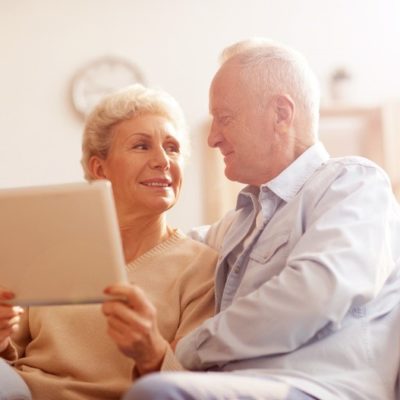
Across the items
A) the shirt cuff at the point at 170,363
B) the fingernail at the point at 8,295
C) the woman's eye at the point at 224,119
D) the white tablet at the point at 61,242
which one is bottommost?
the shirt cuff at the point at 170,363

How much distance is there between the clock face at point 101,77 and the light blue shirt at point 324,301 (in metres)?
2.49

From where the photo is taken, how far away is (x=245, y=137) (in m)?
1.70

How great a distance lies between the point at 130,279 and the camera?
1812 mm

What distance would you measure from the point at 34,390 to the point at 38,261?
434 mm

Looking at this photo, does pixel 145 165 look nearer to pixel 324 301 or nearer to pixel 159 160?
pixel 159 160

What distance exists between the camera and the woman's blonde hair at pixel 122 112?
196 cm

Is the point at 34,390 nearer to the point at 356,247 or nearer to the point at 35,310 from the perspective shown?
the point at 35,310

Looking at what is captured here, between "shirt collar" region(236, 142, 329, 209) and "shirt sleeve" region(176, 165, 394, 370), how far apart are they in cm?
14

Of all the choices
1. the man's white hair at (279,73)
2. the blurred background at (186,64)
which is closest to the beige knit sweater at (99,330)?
the man's white hair at (279,73)

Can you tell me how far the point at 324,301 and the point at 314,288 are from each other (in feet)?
0.09

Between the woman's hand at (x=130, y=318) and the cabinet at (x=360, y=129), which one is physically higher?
the woman's hand at (x=130, y=318)

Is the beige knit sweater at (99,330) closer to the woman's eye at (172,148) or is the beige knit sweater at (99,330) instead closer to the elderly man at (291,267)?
the elderly man at (291,267)

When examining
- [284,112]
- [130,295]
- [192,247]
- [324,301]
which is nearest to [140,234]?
[192,247]

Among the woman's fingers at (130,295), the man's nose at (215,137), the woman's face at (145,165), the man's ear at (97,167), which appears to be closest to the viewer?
the woman's fingers at (130,295)
